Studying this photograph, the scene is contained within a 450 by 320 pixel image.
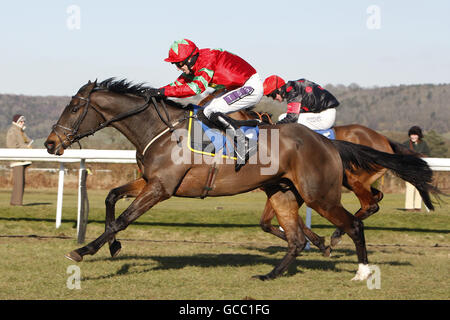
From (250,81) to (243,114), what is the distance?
1.37m

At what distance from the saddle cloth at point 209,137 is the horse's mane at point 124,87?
359mm

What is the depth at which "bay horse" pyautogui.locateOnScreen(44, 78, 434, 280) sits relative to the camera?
19.1ft

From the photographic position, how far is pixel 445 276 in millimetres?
6129

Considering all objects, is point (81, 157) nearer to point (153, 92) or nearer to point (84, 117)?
point (84, 117)

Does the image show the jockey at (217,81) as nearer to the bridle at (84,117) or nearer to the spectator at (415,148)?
the bridle at (84,117)

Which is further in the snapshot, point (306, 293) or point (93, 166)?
point (93, 166)

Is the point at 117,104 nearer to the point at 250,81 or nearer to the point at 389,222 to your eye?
the point at 250,81

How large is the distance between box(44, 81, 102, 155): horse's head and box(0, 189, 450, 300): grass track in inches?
45.6

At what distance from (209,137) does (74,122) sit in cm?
123

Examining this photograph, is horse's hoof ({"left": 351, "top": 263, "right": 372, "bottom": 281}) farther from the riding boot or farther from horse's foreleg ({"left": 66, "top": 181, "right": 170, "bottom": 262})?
horse's foreleg ({"left": 66, "top": 181, "right": 170, "bottom": 262})

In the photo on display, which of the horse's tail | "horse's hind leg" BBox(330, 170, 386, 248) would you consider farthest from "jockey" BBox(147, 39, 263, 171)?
"horse's hind leg" BBox(330, 170, 386, 248)

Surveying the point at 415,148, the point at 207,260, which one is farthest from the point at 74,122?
the point at 415,148

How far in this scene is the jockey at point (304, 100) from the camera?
709cm
